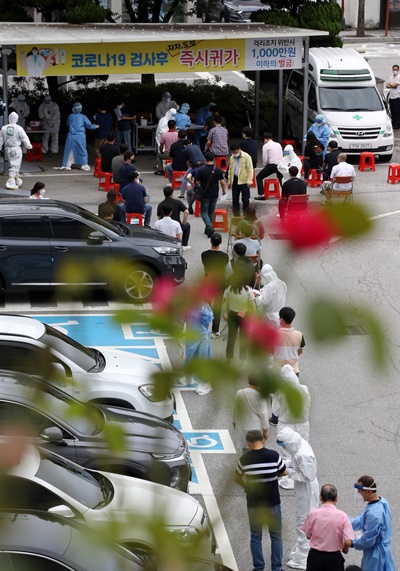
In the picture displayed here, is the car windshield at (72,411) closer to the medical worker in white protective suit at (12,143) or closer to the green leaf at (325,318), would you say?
the green leaf at (325,318)

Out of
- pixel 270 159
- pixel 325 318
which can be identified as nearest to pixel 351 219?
pixel 325 318

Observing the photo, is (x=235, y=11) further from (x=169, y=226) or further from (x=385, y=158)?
(x=169, y=226)

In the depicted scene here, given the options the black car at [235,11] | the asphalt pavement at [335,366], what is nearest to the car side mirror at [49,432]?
the asphalt pavement at [335,366]

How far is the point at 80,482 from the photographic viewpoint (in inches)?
352

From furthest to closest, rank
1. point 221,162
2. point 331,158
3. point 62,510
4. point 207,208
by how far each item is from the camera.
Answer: point 221,162 → point 331,158 → point 207,208 → point 62,510

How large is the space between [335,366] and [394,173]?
12.6 metres

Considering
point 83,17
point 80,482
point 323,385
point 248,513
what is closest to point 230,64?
point 83,17

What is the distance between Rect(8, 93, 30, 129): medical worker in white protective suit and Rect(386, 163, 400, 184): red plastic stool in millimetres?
8645

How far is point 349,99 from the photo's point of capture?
26656mm

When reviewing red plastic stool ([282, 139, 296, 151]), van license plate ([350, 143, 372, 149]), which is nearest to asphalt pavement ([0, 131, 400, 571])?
van license plate ([350, 143, 372, 149])

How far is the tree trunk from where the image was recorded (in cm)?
4744

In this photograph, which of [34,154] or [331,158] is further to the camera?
[34,154]

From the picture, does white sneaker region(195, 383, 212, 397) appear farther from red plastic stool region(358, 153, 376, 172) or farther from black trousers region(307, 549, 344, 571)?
red plastic stool region(358, 153, 376, 172)

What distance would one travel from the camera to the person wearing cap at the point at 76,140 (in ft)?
81.0
